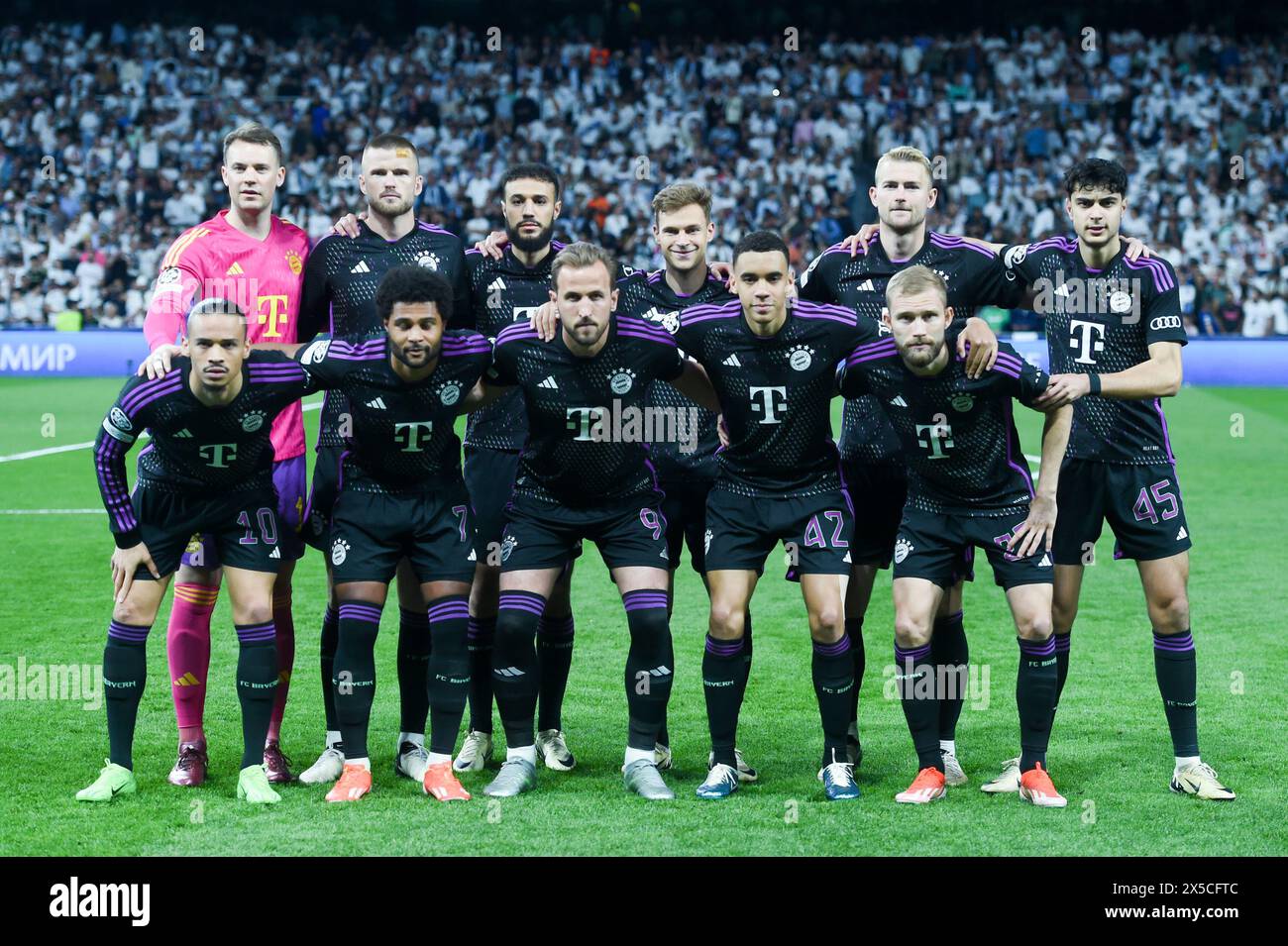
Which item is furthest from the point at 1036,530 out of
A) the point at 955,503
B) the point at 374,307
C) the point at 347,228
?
the point at 347,228

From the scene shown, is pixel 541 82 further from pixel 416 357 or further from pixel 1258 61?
pixel 416 357

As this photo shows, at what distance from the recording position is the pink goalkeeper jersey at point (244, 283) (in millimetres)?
6039

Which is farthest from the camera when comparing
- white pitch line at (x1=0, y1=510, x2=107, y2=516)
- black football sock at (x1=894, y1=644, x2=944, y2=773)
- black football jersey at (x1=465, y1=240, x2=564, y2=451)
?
white pitch line at (x1=0, y1=510, x2=107, y2=516)

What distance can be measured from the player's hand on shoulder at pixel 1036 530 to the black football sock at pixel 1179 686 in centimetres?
65

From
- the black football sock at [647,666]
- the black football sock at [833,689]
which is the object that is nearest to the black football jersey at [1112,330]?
the black football sock at [833,689]

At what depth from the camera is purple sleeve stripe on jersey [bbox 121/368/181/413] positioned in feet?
17.8

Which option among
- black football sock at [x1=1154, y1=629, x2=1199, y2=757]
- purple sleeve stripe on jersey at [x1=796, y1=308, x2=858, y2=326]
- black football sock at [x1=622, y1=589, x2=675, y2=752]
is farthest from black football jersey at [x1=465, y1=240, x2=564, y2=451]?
black football sock at [x1=1154, y1=629, x2=1199, y2=757]

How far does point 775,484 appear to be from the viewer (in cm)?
573

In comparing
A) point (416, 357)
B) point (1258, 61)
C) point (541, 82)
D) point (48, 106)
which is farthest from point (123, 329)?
point (1258, 61)

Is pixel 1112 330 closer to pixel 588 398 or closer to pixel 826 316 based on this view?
pixel 826 316

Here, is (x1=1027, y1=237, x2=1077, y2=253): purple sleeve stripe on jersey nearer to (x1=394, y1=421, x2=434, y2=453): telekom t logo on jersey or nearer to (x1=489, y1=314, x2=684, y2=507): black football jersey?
(x1=489, y1=314, x2=684, y2=507): black football jersey

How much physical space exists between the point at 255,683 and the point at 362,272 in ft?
5.63

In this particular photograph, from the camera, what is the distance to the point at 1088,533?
5.73 meters

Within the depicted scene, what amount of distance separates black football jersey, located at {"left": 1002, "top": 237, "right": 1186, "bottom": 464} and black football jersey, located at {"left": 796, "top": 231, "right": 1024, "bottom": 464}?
A: 241 millimetres
